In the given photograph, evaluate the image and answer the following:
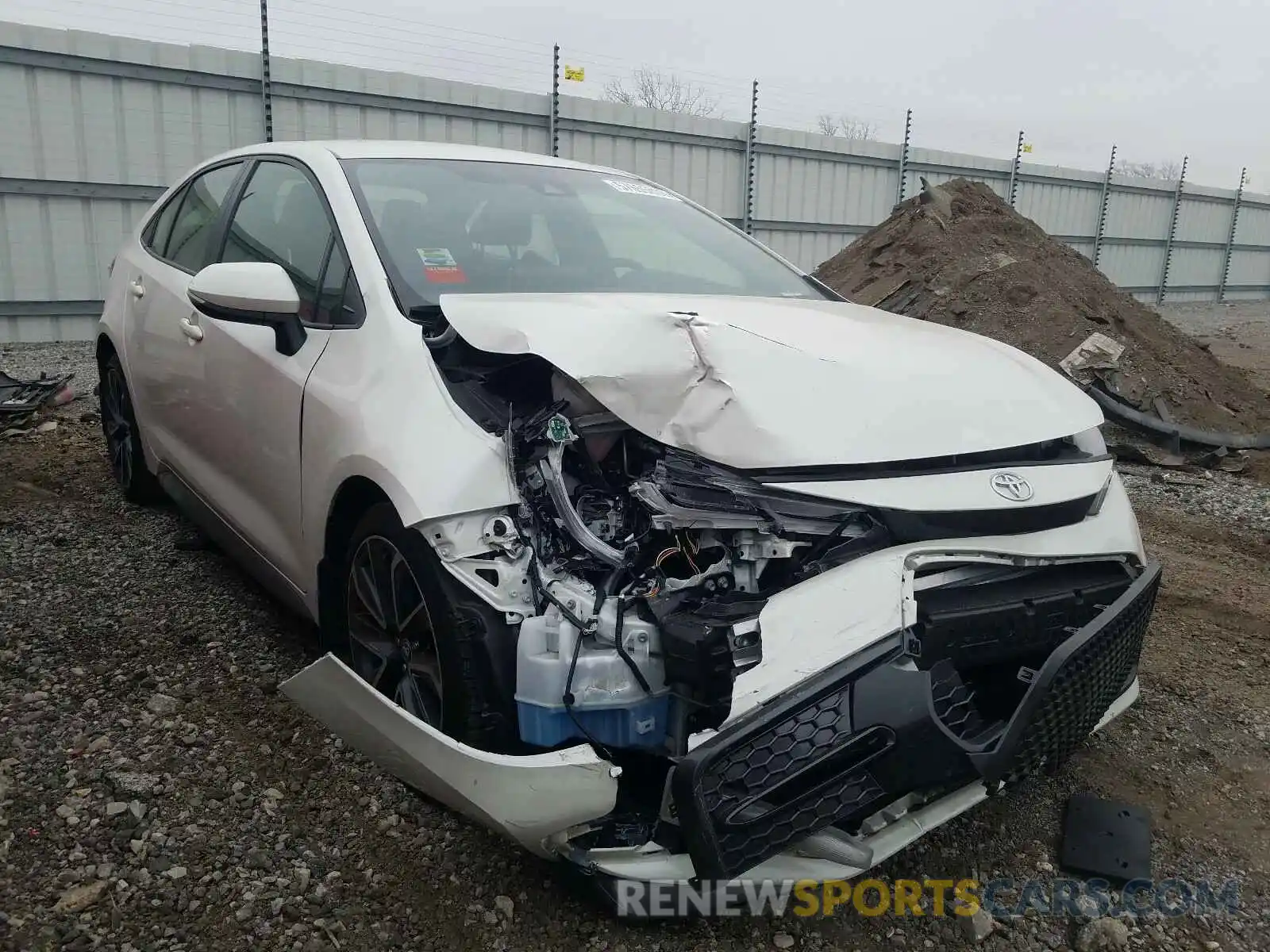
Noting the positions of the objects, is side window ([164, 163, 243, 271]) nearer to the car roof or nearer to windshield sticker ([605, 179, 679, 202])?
the car roof

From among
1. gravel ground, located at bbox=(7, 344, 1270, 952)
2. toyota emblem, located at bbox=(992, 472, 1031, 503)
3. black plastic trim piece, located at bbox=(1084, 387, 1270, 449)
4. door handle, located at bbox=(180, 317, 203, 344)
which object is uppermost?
door handle, located at bbox=(180, 317, 203, 344)

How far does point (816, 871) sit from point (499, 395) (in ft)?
3.86

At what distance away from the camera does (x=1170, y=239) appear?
2231cm

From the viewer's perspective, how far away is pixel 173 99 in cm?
952

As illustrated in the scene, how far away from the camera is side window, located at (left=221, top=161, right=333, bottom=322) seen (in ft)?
8.93

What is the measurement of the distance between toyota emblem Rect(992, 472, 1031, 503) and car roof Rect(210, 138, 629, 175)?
1.95m

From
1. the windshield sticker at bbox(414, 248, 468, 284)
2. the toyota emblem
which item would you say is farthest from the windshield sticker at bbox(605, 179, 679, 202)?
the toyota emblem

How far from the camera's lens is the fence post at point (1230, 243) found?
24.0 m

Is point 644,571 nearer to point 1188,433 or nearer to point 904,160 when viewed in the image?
point 1188,433

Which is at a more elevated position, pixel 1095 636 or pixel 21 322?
pixel 1095 636

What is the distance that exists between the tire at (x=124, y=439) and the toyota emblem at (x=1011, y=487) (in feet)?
11.2

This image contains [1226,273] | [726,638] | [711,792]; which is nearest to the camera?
[711,792]

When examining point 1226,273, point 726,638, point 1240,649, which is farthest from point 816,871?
point 1226,273

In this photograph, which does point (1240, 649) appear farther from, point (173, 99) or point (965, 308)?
point (173, 99)
